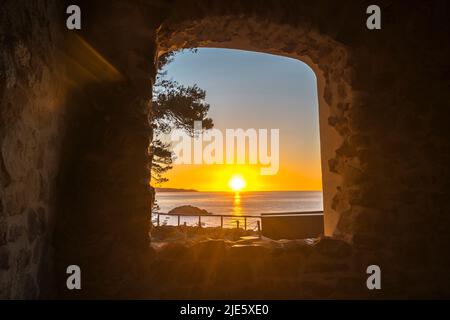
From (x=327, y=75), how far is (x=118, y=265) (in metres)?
2.39

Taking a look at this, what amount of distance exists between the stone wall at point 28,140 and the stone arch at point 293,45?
0.89 meters

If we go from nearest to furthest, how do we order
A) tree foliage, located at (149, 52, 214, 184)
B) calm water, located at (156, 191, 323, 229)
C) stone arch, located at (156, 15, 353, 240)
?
stone arch, located at (156, 15, 353, 240)
tree foliage, located at (149, 52, 214, 184)
calm water, located at (156, 191, 323, 229)

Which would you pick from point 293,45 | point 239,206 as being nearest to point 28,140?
point 293,45

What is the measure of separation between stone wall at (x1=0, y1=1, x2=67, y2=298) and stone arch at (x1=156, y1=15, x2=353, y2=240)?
0.89 metres

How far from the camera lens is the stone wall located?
148 cm

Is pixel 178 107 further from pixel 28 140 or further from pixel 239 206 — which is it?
pixel 239 206

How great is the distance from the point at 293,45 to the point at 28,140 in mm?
2224

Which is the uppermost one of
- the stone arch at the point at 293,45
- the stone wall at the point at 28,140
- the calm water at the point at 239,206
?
the stone arch at the point at 293,45

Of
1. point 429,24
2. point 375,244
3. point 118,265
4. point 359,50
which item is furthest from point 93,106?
point 429,24

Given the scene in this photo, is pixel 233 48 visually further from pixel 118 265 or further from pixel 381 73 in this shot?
pixel 118 265

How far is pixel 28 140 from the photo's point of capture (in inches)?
67.2

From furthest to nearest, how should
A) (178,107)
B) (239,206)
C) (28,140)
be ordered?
(239,206) → (178,107) → (28,140)

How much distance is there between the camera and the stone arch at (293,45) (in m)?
2.57

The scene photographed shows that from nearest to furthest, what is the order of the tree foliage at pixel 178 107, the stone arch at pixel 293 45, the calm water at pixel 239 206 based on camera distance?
the stone arch at pixel 293 45 → the tree foliage at pixel 178 107 → the calm water at pixel 239 206
